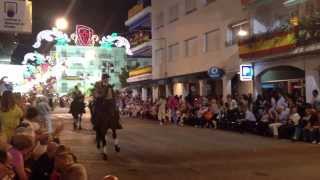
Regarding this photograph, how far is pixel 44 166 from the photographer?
6895mm

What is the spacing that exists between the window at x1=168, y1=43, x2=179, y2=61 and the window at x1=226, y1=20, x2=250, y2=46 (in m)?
9.76

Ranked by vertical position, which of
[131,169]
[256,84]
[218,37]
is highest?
[218,37]

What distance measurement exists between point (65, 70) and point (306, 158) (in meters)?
73.6

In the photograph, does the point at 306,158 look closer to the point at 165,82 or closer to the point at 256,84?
the point at 256,84

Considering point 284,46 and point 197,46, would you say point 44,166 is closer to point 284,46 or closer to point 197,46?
point 284,46

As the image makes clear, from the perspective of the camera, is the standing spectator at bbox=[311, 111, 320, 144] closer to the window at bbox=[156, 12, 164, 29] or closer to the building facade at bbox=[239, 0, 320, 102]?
the building facade at bbox=[239, 0, 320, 102]

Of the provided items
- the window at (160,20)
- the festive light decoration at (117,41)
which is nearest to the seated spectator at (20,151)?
the window at (160,20)

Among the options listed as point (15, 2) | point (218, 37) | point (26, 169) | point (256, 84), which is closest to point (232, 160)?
point (15, 2)

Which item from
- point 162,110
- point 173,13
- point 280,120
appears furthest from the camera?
point 173,13

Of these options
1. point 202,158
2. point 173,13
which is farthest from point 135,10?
point 202,158

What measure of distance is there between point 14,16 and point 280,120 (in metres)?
10.8

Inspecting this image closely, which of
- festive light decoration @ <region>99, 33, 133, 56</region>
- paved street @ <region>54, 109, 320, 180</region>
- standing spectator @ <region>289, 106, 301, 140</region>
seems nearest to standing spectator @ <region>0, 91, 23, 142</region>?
paved street @ <region>54, 109, 320, 180</region>

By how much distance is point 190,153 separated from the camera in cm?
1655

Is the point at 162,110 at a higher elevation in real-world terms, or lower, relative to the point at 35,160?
higher
